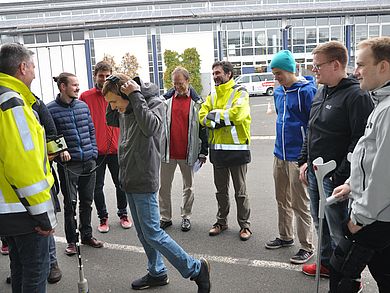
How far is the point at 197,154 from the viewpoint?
477 cm

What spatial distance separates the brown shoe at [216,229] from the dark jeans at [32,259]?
2260 millimetres

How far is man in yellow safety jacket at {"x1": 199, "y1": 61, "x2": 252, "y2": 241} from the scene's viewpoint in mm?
4320

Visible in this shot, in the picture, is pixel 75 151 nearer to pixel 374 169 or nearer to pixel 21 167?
pixel 21 167

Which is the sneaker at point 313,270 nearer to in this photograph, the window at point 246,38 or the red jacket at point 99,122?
the red jacket at point 99,122

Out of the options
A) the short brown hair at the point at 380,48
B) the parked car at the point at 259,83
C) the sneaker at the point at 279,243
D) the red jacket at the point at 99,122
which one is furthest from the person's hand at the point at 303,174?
the parked car at the point at 259,83

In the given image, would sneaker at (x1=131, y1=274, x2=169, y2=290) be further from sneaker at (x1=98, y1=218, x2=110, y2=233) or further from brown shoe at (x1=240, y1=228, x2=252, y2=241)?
sneaker at (x1=98, y1=218, x2=110, y2=233)

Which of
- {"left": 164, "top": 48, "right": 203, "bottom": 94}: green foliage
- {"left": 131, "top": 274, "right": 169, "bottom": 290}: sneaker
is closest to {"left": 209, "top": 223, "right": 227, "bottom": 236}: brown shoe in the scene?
{"left": 131, "top": 274, "right": 169, "bottom": 290}: sneaker

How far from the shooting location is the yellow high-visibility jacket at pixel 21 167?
2.31 metres

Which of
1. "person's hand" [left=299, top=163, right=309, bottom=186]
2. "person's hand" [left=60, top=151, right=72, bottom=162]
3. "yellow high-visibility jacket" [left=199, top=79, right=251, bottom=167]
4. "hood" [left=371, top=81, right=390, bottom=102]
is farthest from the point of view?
"yellow high-visibility jacket" [left=199, top=79, right=251, bottom=167]

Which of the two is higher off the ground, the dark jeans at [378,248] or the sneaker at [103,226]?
the dark jeans at [378,248]

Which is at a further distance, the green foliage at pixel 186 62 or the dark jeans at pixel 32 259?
the green foliage at pixel 186 62

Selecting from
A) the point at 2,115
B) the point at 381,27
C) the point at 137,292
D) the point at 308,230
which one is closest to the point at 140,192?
the point at 137,292

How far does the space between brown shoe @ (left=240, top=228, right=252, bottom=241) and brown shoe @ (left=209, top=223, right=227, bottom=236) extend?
27 centimetres

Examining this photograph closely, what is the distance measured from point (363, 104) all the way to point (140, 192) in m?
1.81
